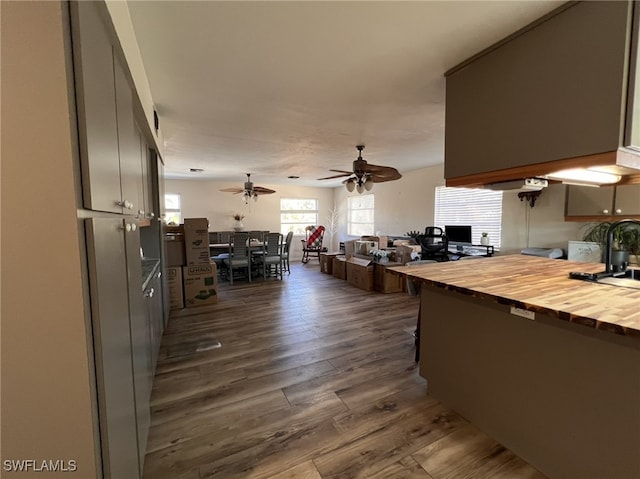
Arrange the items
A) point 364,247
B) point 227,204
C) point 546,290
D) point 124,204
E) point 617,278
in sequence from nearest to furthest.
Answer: point 124,204 → point 546,290 → point 617,278 → point 364,247 → point 227,204

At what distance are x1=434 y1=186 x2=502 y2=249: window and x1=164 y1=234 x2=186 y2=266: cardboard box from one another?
4019mm

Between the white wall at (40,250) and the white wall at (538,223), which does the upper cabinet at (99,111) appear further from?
the white wall at (538,223)

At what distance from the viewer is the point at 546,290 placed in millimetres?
1500

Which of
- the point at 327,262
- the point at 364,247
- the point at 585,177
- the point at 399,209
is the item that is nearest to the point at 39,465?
the point at 585,177

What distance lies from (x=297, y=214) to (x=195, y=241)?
16.8 feet

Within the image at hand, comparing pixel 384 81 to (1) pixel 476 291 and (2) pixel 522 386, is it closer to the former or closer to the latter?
(1) pixel 476 291

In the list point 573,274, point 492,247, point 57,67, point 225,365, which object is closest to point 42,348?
point 57,67

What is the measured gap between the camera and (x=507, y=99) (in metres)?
1.62

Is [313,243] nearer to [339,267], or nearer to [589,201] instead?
[339,267]

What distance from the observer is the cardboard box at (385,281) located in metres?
4.69

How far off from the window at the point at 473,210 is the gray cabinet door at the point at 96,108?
14.0 ft

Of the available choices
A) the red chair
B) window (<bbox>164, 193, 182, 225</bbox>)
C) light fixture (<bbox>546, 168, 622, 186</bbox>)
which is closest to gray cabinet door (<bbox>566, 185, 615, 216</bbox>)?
light fixture (<bbox>546, 168, 622, 186</bbox>)

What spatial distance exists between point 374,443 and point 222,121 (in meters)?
3.06

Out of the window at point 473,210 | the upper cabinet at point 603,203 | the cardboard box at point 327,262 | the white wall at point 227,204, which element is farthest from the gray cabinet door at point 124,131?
the white wall at point 227,204
